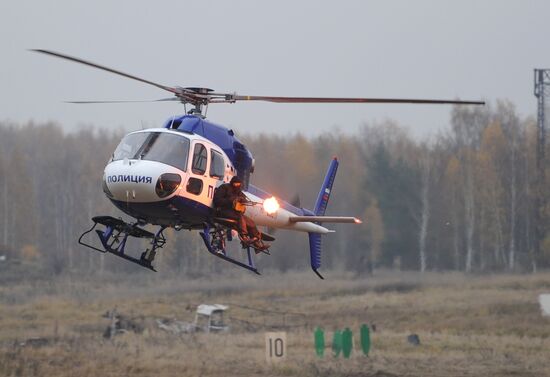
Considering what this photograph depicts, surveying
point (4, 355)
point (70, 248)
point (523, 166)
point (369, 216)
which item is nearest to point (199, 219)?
point (4, 355)

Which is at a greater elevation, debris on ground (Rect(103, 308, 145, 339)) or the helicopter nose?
the helicopter nose

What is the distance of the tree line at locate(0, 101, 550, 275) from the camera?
4672 cm

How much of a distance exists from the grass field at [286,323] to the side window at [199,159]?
35.8ft

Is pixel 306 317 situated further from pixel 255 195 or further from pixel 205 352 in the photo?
pixel 255 195

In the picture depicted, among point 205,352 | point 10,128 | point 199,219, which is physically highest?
point 10,128

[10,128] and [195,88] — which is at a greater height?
[10,128]

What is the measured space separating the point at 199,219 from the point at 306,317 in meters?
21.3

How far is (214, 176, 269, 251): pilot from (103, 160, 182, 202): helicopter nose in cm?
97

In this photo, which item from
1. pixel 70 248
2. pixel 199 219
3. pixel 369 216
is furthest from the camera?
pixel 70 248

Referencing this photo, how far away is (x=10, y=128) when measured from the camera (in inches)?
3541

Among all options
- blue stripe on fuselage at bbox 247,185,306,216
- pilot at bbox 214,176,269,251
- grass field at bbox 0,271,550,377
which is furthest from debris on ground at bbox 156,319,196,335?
pilot at bbox 214,176,269,251

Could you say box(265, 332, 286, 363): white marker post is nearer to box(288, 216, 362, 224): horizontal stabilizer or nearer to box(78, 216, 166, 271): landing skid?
box(288, 216, 362, 224): horizontal stabilizer

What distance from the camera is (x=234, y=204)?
17609 mm

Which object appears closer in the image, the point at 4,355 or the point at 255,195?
the point at 255,195
